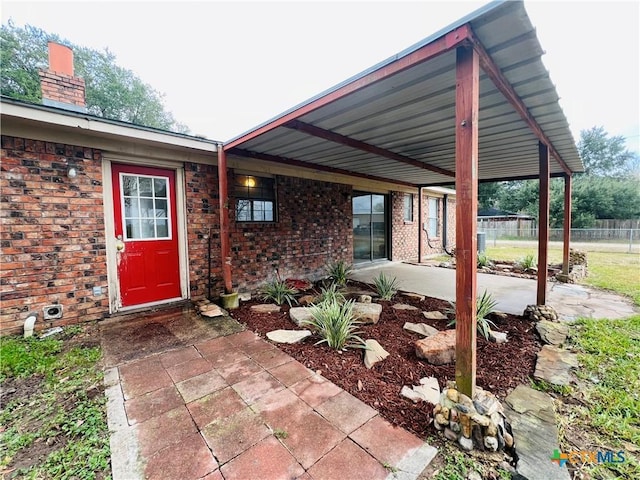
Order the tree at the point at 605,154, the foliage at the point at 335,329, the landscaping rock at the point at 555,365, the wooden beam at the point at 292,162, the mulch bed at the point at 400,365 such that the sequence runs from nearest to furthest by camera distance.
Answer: the mulch bed at the point at 400,365 → the landscaping rock at the point at 555,365 → the foliage at the point at 335,329 → the wooden beam at the point at 292,162 → the tree at the point at 605,154

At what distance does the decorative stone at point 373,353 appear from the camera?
249 centimetres

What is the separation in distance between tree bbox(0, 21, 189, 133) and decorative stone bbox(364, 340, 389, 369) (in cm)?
1316

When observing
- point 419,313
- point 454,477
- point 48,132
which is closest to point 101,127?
point 48,132

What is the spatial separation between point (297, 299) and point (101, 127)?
3473 millimetres

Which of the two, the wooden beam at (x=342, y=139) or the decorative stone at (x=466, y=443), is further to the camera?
the wooden beam at (x=342, y=139)

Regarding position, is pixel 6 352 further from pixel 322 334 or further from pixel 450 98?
pixel 450 98

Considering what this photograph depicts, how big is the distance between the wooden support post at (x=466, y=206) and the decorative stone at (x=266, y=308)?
9.01 feet

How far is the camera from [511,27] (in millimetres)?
1554

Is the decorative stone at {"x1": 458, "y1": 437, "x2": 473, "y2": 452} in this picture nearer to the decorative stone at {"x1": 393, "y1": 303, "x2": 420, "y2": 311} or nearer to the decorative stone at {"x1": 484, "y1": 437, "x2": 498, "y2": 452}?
the decorative stone at {"x1": 484, "y1": 437, "x2": 498, "y2": 452}

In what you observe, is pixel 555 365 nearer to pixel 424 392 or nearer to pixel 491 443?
pixel 424 392

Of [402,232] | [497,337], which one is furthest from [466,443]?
[402,232]

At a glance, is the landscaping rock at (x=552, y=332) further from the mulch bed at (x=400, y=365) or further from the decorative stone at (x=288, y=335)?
the decorative stone at (x=288, y=335)

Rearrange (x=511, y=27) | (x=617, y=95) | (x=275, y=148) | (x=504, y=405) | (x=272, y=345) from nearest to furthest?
(x=511, y=27)
(x=504, y=405)
(x=272, y=345)
(x=275, y=148)
(x=617, y=95)

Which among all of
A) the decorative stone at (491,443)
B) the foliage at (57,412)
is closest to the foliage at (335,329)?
the decorative stone at (491,443)
